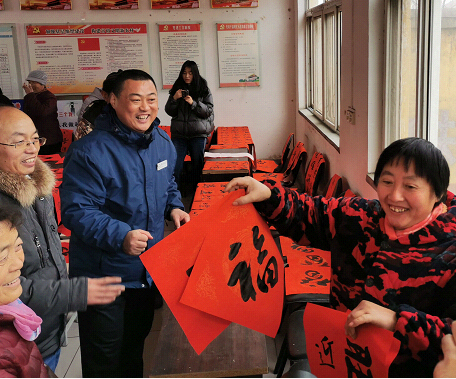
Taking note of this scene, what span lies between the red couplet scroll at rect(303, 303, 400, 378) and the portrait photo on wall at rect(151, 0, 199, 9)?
551 centimetres

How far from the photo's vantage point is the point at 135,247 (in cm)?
159

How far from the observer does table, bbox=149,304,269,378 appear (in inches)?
61.8

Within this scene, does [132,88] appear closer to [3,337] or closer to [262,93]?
[3,337]

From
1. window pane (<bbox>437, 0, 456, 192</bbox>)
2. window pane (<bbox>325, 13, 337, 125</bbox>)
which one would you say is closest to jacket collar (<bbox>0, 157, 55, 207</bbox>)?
window pane (<bbox>437, 0, 456, 192</bbox>)

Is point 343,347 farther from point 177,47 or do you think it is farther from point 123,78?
point 177,47

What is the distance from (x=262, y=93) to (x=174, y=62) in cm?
129

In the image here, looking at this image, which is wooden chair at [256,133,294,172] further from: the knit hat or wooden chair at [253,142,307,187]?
the knit hat

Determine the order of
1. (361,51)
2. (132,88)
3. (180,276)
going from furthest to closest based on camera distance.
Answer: (361,51) → (132,88) → (180,276)

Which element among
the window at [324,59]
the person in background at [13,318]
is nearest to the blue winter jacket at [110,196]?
the person in background at [13,318]

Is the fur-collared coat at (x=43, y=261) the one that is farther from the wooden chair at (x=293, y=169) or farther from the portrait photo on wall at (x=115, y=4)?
the portrait photo on wall at (x=115, y=4)

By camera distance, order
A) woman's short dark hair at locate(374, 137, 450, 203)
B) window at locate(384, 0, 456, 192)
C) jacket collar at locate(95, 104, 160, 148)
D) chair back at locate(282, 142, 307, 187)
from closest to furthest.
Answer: woman's short dark hair at locate(374, 137, 450, 203), jacket collar at locate(95, 104, 160, 148), window at locate(384, 0, 456, 192), chair back at locate(282, 142, 307, 187)

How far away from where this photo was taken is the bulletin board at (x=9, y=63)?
600 cm

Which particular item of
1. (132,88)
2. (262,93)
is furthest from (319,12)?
(132,88)

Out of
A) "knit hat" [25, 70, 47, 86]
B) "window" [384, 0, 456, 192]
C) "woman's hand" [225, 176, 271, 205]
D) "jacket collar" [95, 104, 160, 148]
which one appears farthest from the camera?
"knit hat" [25, 70, 47, 86]
